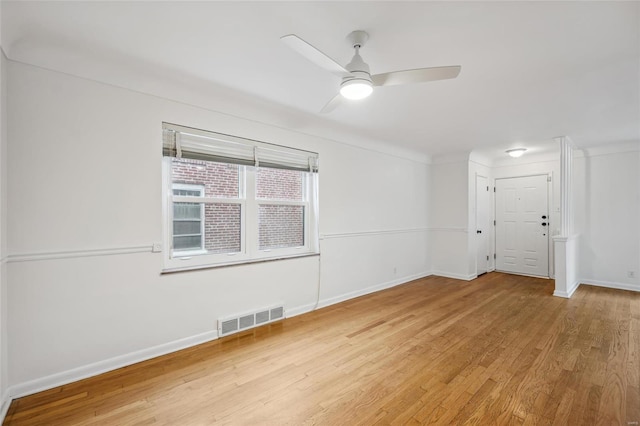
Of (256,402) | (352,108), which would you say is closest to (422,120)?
(352,108)

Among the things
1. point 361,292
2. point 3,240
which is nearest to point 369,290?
point 361,292

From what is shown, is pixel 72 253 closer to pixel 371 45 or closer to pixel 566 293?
pixel 371 45

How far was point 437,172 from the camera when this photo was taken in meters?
5.95

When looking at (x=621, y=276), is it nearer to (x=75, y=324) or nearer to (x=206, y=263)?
(x=206, y=263)

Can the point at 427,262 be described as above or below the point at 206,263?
below

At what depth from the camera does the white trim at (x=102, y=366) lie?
2012mm

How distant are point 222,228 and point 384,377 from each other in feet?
6.89

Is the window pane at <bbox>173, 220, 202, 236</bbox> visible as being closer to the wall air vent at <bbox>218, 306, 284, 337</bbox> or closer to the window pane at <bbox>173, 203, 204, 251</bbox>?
the window pane at <bbox>173, 203, 204, 251</bbox>

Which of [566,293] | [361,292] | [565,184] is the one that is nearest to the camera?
[566,293]

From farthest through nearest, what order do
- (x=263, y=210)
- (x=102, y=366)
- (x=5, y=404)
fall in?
(x=263, y=210) < (x=102, y=366) < (x=5, y=404)

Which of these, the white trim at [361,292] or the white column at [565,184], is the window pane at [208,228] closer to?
the white trim at [361,292]

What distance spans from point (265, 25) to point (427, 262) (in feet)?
17.4

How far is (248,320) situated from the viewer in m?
3.11

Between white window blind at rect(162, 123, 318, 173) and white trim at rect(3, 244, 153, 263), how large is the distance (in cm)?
87
